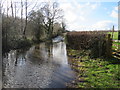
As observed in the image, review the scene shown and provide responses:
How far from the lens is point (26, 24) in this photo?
21.8 m

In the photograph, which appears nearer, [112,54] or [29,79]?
[29,79]

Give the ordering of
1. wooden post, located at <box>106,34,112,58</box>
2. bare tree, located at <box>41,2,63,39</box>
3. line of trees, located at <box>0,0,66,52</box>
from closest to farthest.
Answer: wooden post, located at <box>106,34,112,58</box>, line of trees, located at <box>0,0,66,52</box>, bare tree, located at <box>41,2,63,39</box>

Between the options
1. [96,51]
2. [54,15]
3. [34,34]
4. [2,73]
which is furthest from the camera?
[54,15]

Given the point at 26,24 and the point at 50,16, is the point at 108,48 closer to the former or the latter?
the point at 26,24

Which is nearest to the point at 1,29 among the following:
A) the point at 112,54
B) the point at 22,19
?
the point at 112,54

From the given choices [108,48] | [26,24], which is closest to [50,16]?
[26,24]

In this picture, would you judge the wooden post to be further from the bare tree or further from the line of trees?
the bare tree

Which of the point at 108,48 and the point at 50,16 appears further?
the point at 50,16

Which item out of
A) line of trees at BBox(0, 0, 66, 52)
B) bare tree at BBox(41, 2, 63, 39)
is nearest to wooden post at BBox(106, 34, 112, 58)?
line of trees at BBox(0, 0, 66, 52)

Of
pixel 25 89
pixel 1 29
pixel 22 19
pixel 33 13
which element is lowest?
pixel 25 89

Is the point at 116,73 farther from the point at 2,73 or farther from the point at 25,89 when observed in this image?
the point at 2,73

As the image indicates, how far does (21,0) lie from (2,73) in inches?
728

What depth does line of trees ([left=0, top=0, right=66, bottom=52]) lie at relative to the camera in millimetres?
13031

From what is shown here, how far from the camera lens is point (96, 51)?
29.3ft
